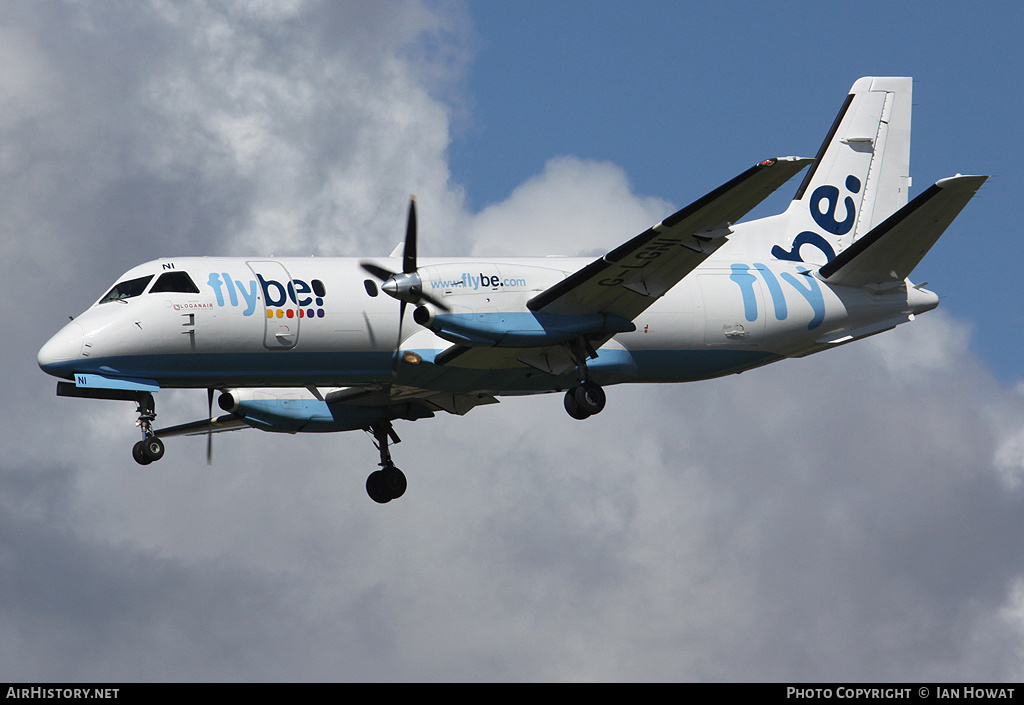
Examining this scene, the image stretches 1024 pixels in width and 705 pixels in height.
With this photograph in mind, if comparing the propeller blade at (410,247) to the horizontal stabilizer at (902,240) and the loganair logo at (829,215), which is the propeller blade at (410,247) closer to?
the horizontal stabilizer at (902,240)

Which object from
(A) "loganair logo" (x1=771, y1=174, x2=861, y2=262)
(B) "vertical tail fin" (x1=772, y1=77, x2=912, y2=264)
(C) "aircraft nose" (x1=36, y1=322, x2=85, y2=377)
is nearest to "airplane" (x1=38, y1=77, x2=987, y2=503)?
(C) "aircraft nose" (x1=36, y1=322, x2=85, y2=377)

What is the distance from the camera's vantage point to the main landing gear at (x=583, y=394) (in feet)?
78.4

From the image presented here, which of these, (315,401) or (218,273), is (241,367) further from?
(315,401)

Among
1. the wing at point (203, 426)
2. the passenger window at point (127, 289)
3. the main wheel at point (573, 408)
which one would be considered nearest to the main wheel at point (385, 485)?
the wing at point (203, 426)

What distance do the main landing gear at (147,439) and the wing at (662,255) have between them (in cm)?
669

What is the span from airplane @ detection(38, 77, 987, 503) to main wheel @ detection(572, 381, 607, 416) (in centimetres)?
2

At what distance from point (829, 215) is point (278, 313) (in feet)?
40.7

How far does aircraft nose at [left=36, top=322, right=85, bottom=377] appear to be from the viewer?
22.8 m

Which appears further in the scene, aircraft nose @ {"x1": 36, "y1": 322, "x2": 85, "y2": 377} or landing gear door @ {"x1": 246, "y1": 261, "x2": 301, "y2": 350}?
landing gear door @ {"x1": 246, "y1": 261, "x2": 301, "y2": 350}

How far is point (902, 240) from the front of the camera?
82.7 feet

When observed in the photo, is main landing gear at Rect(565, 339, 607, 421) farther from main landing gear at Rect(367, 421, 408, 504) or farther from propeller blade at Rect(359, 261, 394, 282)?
main landing gear at Rect(367, 421, 408, 504)
